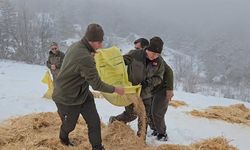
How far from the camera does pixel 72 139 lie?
5.95 metres

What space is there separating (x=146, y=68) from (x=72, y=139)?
152 centimetres

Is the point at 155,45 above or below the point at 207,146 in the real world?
above

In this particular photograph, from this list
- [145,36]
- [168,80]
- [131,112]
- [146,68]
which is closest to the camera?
[146,68]

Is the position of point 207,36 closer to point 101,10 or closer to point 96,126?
point 101,10

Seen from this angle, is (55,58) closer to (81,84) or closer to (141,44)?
(141,44)

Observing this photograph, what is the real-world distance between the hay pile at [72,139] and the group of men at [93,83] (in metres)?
0.22

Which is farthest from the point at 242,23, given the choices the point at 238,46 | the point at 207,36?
the point at 238,46

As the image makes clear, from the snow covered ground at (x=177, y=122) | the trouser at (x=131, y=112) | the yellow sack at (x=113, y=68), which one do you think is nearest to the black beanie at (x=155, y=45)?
the yellow sack at (x=113, y=68)

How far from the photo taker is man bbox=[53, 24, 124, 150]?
15.7 feet

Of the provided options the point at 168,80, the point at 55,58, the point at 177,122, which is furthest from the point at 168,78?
the point at 55,58

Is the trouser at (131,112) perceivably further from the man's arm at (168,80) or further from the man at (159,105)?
the man's arm at (168,80)

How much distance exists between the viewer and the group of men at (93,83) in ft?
15.8

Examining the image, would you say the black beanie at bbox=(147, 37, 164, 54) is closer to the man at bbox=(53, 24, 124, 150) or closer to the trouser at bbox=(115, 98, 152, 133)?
the trouser at bbox=(115, 98, 152, 133)

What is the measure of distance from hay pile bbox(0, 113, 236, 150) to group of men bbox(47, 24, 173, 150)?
216 mm
